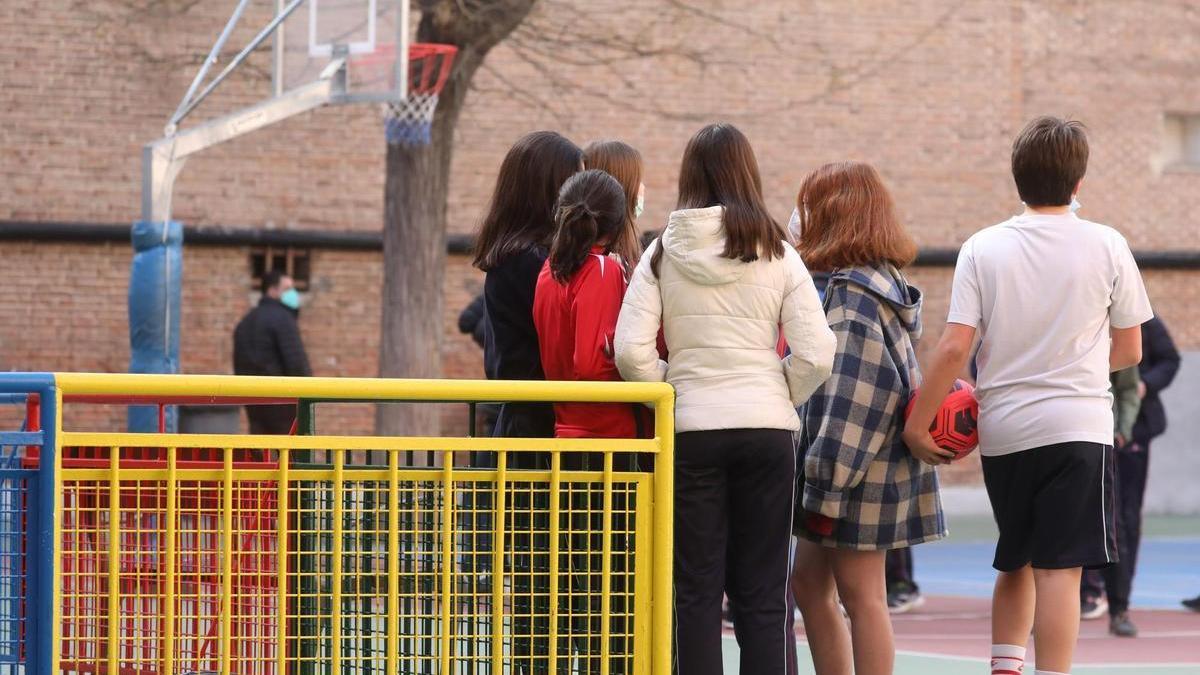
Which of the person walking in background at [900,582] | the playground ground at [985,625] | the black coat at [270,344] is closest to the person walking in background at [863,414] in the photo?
the playground ground at [985,625]

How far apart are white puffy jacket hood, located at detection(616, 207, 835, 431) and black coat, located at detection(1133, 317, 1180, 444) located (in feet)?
15.8

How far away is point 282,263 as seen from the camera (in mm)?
16234

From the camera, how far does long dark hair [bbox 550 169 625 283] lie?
15.8 feet

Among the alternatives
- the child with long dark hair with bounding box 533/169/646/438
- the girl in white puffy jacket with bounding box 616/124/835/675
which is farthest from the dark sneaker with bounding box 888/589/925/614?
the child with long dark hair with bounding box 533/169/646/438

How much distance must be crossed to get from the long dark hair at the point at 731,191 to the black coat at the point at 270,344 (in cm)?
883

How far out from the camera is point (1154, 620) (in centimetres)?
948

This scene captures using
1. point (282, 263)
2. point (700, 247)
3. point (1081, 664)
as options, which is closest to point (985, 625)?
point (1081, 664)

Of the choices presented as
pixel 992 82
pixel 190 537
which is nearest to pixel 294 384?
pixel 190 537

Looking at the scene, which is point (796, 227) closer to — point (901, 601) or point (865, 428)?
point (865, 428)

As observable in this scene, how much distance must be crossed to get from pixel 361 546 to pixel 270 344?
9.50 meters

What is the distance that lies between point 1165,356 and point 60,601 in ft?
22.7

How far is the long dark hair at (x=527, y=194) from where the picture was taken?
205 inches

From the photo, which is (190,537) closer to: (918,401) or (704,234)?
(704,234)

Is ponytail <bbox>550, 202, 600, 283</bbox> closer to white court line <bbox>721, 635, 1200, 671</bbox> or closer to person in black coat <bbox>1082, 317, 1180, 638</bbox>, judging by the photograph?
white court line <bbox>721, 635, 1200, 671</bbox>
